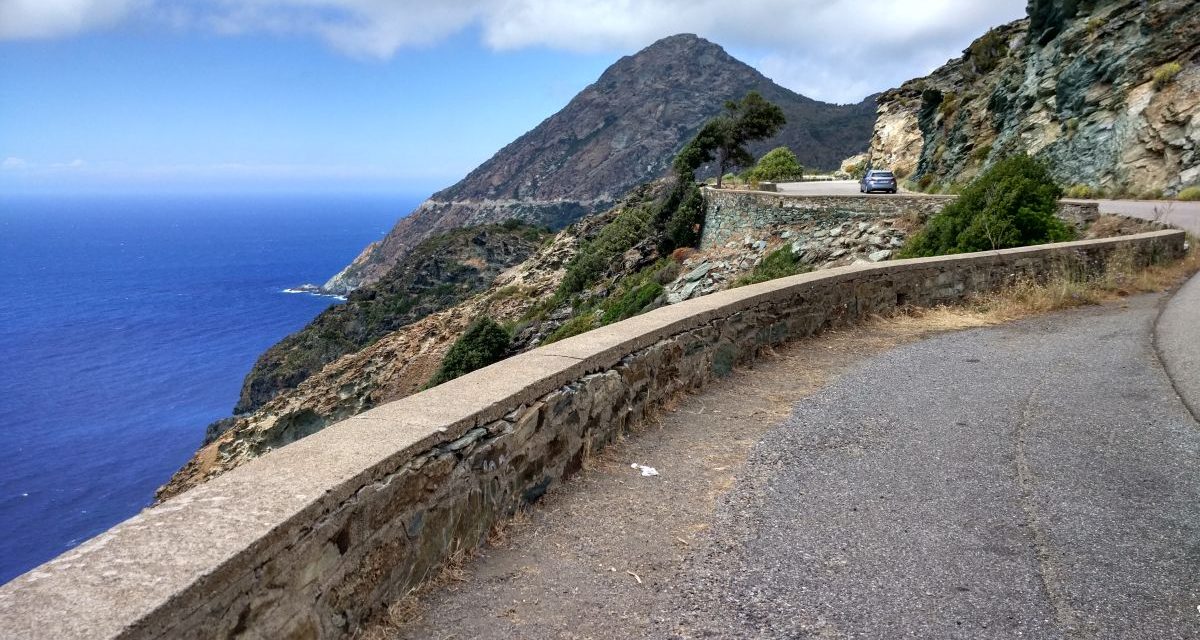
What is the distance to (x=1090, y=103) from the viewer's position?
88.1 feet

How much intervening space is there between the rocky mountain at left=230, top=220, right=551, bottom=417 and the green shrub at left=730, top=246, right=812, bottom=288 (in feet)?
125

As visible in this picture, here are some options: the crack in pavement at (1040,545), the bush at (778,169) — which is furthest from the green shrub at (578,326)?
the crack in pavement at (1040,545)

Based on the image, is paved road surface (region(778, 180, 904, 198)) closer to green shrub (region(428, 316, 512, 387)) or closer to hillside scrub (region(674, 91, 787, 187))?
hillside scrub (region(674, 91, 787, 187))

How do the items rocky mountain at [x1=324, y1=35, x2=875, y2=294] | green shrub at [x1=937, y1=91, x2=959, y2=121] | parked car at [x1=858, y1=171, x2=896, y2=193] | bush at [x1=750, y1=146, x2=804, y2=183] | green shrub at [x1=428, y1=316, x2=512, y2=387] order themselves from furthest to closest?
rocky mountain at [x1=324, y1=35, x2=875, y2=294], bush at [x1=750, y1=146, x2=804, y2=183], green shrub at [x1=937, y1=91, x2=959, y2=121], green shrub at [x1=428, y1=316, x2=512, y2=387], parked car at [x1=858, y1=171, x2=896, y2=193]

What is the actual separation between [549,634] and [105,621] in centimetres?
151

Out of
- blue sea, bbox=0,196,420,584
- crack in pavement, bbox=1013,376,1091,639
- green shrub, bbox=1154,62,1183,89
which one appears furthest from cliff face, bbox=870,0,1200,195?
blue sea, bbox=0,196,420,584

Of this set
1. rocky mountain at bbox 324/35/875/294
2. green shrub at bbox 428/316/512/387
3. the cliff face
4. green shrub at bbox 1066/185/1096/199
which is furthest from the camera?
rocky mountain at bbox 324/35/875/294

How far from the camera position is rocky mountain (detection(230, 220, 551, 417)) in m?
58.0

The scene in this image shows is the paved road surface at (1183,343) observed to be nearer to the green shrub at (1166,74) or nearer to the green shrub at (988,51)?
the green shrub at (1166,74)

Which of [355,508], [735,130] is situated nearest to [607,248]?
[735,130]

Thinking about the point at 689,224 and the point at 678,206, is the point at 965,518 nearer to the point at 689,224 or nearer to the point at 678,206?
the point at 689,224

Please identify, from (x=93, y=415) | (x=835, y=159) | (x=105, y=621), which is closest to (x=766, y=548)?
(x=105, y=621)

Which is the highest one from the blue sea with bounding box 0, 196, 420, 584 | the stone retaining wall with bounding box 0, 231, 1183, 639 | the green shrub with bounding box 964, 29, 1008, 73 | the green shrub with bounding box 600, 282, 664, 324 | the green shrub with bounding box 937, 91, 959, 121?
the green shrub with bounding box 964, 29, 1008, 73

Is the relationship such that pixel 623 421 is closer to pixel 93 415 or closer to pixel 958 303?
pixel 958 303
